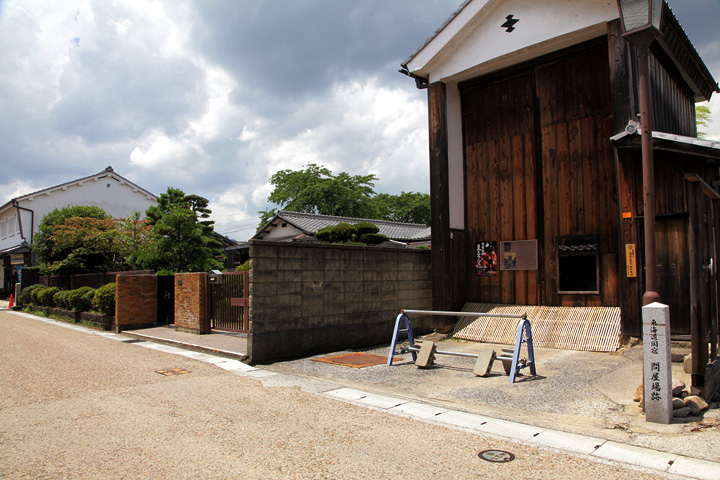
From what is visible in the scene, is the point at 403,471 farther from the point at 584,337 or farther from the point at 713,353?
the point at 584,337

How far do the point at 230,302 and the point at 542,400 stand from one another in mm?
8202

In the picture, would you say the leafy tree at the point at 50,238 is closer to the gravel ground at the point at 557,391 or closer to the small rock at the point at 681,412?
the gravel ground at the point at 557,391

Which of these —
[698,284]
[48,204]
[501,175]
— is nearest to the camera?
[698,284]

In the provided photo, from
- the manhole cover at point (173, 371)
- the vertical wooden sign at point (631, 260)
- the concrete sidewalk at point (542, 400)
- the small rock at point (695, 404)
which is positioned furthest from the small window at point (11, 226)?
the small rock at point (695, 404)

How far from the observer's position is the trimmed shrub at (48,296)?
20.3 metres

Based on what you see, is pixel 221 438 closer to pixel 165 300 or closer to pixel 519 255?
pixel 519 255

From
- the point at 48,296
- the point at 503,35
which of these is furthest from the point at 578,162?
the point at 48,296

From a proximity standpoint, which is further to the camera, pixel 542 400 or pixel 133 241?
pixel 133 241

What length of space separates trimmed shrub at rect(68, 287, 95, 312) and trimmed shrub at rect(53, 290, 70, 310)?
1.94ft

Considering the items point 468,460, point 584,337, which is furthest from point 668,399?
point 584,337

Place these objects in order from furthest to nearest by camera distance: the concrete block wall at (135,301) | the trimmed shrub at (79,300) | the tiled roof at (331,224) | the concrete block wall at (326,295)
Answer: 1. the tiled roof at (331,224)
2. the trimmed shrub at (79,300)
3. the concrete block wall at (135,301)
4. the concrete block wall at (326,295)

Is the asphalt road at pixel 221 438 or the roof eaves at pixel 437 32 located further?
the roof eaves at pixel 437 32

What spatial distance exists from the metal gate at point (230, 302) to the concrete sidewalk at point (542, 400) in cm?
148

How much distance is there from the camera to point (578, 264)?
10523 mm
